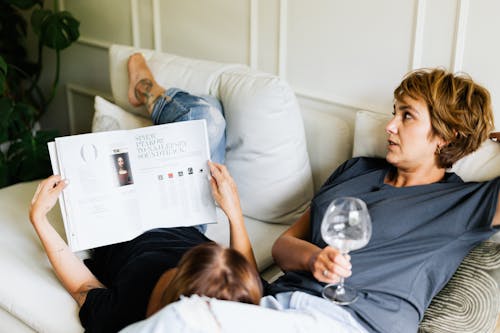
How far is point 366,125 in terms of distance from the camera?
1.87 meters

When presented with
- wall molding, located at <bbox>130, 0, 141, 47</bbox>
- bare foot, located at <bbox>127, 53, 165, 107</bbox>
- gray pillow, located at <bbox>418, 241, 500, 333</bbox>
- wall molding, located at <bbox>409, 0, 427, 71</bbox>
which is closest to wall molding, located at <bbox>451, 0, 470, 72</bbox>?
wall molding, located at <bbox>409, 0, 427, 71</bbox>

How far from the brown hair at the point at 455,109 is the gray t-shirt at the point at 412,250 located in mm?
118

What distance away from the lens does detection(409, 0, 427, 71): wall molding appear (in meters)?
1.91

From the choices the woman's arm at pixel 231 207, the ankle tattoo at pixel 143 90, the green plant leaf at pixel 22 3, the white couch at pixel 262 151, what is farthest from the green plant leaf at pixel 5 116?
the woman's arm at pixel 231 207

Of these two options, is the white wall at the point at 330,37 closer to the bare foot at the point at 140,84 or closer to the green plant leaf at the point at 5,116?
the bare foot at the point at 140,84

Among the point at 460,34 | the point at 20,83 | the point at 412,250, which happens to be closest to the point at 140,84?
the point at 460,34

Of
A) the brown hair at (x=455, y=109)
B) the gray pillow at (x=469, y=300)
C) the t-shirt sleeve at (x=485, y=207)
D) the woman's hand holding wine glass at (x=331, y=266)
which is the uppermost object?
the brown hair at (x=455, y=109)

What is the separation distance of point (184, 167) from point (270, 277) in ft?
1.55

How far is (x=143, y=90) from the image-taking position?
2271 millimetres

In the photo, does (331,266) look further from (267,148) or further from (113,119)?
(113,119)

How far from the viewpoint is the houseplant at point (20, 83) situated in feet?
9.19

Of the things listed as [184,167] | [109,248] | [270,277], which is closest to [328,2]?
[184,167]

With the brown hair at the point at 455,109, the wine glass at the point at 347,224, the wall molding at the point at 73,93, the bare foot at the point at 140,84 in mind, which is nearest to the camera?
the wine glass at the point at 347,224

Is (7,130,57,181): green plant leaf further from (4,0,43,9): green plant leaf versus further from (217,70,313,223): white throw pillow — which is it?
(217,70,313,223): white throw pillow
